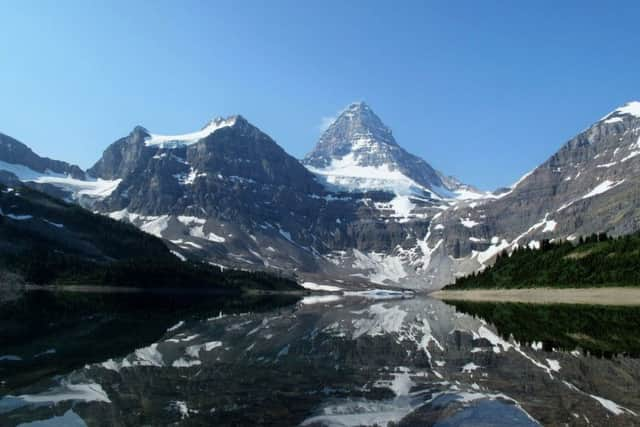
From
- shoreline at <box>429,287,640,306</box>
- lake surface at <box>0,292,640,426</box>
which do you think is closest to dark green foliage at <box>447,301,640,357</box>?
lake surface at <box>0,292,640,426</box>

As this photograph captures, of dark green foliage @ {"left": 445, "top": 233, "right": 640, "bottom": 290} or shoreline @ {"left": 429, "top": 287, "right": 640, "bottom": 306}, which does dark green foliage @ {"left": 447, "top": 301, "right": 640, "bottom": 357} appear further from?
dark green foliage @ {"left": 445, "top": 233, "right": 640, "bottom": 290}

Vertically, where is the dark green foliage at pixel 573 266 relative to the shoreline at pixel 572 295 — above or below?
above

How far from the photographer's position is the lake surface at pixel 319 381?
17828 mm

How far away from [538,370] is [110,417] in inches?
796

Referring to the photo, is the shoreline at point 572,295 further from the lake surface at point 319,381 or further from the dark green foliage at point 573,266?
the lake surface at point 319,381

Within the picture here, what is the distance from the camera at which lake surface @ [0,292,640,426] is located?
1783 cm

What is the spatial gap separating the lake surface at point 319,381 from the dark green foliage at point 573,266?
2660 inches

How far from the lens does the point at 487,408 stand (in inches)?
757

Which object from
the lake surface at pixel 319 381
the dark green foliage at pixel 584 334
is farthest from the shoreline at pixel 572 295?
the lake surface at pixel 319 381

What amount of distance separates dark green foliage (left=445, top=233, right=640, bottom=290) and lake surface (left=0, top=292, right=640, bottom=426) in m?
67.6

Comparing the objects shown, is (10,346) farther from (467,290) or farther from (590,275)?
(467,290)

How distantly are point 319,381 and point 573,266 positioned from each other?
110 m

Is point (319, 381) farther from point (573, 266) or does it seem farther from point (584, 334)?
point (573, 266)

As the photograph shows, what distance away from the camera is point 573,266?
119438 millimetres
